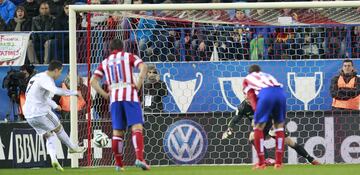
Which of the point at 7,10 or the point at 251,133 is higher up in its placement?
the point at 7,10

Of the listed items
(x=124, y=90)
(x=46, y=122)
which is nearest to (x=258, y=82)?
(x=124, y=90)

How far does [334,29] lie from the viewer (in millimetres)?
20688

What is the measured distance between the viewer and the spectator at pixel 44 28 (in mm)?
22328

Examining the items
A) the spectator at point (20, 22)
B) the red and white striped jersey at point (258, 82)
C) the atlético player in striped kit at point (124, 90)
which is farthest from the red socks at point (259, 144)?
the spectator at point (20, 22)

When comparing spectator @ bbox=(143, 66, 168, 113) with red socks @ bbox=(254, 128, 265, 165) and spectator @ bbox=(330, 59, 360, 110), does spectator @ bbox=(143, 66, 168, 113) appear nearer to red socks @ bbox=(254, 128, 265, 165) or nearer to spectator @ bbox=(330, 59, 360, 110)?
spectator @ bbox=(330, 59, 360, 110)

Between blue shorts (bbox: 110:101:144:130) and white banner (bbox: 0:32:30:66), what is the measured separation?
6.61 metres

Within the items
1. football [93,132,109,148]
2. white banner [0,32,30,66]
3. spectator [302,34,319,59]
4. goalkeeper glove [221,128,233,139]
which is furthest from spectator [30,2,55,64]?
spectator [302,34,319,59]

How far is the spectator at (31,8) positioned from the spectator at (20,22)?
475mm

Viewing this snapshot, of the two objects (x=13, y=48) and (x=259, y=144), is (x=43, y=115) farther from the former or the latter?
(x=259, y=144)

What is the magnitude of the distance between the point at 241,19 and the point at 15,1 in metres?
6.76

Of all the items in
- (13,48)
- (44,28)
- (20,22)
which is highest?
(20,22)

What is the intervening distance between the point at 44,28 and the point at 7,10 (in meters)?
1.54

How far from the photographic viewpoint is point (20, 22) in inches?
918

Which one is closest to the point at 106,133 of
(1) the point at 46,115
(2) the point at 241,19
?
(1) the point at 46,115
